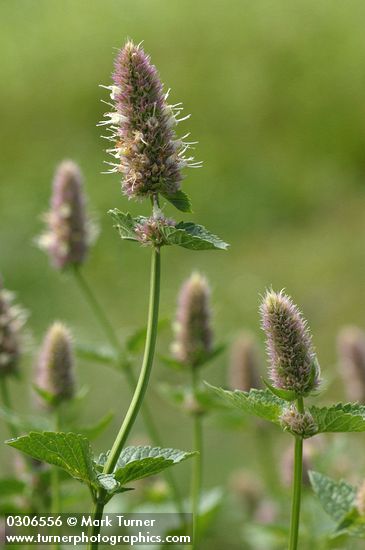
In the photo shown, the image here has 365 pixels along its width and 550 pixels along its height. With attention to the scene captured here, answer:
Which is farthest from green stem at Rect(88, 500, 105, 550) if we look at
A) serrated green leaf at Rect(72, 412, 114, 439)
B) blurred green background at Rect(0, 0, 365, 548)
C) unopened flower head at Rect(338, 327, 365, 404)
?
blurred green background at Rect(0, 0, 365, 548)

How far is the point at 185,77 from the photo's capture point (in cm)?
558

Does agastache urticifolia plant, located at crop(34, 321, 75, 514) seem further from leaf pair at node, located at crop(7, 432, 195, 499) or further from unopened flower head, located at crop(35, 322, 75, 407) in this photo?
leaf pair at node, located at crop(7, 432, 195, 499)

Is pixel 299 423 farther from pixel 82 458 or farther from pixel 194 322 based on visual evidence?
pixel 194 322

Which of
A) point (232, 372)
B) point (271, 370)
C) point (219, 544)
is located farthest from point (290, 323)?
point (219, 544)

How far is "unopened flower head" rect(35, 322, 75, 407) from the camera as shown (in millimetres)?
1211

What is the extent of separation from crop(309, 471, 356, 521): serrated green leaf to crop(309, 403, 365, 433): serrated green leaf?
0.76 ft

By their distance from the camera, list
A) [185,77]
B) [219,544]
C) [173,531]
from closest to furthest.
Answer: [173,531] → [219,544] → [185,77]

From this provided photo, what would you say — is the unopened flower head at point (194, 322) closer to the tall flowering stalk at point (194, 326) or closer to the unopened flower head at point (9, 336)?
the tall flowering stalk at point (194, 326)

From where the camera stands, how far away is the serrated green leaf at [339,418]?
756 mm

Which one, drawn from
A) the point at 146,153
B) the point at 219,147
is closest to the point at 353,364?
the point at 146,153

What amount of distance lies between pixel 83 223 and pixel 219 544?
3.11ft

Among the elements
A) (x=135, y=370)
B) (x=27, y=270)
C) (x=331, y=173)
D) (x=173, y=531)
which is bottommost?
(x=173, y=531)

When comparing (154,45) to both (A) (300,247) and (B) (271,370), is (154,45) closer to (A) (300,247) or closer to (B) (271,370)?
(A) (300,247)

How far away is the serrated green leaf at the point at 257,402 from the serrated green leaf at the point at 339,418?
0.11 feet
